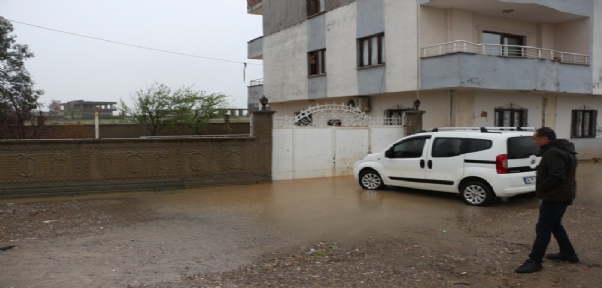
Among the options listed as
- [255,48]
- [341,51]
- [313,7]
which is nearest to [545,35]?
[341,51]

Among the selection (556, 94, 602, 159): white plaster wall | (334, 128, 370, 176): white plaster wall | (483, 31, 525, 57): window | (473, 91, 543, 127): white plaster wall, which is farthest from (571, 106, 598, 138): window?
(334, 128, 370, 176): white plaster wall

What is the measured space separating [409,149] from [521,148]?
2.42m

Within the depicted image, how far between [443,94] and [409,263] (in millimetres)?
12025

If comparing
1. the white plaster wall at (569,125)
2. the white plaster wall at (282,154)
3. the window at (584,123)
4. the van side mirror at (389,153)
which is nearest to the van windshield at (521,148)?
the van side mirror at (389,153)

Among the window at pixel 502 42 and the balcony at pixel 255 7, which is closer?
the window at pixel 502 42

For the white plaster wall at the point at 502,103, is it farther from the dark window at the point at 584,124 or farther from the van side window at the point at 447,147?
the van side window at the point at 447,147

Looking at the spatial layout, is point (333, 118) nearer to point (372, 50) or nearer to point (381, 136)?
point (381, 136)

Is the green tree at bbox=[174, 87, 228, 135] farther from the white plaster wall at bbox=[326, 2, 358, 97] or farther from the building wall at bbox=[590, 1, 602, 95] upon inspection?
the building wall at bbox=[590, 1, 602, 95]

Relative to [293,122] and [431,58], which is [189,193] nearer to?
[293,122]

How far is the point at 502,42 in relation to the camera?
59.0ft

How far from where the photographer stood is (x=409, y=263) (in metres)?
5.48

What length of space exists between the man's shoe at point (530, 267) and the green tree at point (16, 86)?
19.3 m

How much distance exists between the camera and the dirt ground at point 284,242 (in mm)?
4969

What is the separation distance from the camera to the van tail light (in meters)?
8.78
